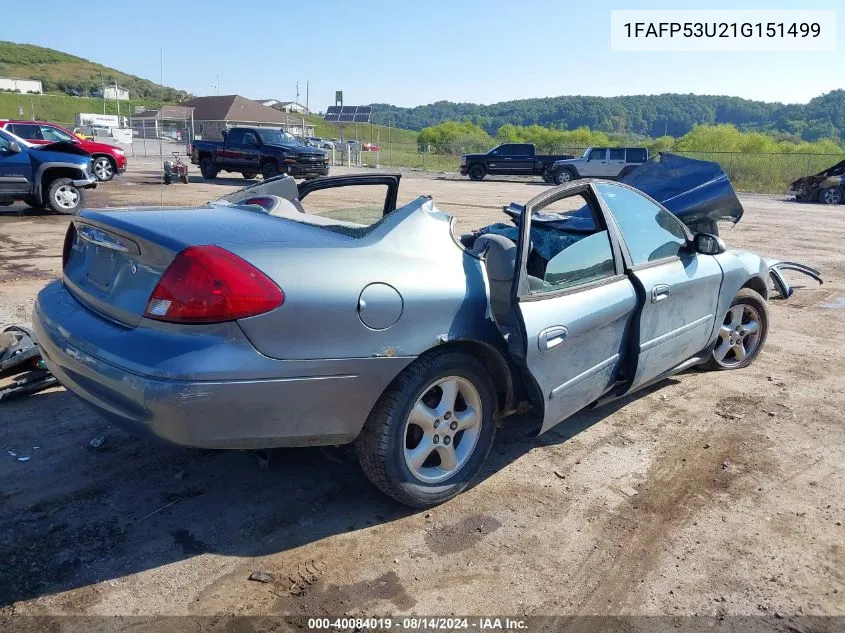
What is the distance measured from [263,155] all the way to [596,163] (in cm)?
1541

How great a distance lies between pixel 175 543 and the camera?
2949mm

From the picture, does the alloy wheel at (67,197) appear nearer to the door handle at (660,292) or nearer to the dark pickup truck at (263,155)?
the dark pickup truck at (263,155)

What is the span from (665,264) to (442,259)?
1876 millimetres

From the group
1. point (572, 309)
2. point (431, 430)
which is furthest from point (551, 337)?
point (431, 430)

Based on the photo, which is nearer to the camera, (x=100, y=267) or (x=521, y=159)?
(x=100, y=267)

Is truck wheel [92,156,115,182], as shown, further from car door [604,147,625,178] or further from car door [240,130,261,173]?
car door [604,147,625,178]

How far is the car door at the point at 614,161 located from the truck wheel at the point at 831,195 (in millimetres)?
8451

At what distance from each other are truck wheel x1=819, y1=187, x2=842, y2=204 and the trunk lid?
26.9 meters

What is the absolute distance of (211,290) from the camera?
2.65 m

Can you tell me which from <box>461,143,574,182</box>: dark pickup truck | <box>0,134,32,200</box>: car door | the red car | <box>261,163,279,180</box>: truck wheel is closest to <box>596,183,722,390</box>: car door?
<box>0,134,32,200</box>: car door

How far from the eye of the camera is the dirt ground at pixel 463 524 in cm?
266

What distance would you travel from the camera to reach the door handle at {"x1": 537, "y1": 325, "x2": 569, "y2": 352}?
335 cm

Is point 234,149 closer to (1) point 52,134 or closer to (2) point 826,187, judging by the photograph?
(1) point 52,134

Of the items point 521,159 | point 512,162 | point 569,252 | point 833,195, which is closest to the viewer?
point 569,252
